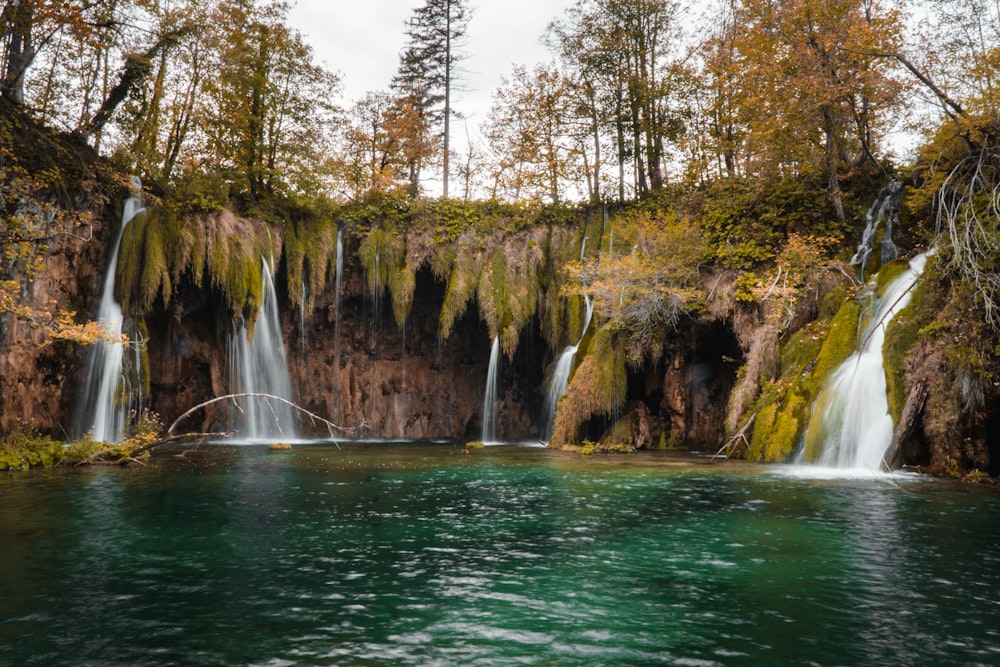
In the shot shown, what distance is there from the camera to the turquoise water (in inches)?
158

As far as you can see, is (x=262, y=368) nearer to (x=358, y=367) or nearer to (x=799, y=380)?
(x=358, y=367)

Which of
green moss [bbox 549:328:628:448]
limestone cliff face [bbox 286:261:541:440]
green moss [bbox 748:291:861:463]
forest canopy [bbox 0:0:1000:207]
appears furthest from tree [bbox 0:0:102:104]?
green moss [bbox 748:291:861:463]

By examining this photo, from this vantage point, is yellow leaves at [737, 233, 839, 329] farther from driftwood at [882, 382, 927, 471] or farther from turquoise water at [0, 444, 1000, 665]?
turquoise water at [0, 444, 1000, 665]

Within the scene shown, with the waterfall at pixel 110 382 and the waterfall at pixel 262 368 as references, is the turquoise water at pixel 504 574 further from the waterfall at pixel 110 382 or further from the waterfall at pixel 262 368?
the waterfall at pixel 262 368

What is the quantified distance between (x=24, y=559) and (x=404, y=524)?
12.1ft

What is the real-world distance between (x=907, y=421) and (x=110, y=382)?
61.8 ft

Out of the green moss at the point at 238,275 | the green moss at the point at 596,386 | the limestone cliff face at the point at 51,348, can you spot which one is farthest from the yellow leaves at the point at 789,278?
the limestone cliff face at the point at 51,348

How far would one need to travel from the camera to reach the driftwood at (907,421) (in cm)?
1083

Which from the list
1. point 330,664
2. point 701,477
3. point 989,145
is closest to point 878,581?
point 330,664

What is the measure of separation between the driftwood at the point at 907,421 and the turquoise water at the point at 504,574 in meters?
1.14

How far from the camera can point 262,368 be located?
21.6 metres

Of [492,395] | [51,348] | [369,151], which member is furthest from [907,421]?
[369,151]

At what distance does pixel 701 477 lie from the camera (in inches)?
449

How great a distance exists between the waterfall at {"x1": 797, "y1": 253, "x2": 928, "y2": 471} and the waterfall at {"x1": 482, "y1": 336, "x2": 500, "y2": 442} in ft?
39.3
